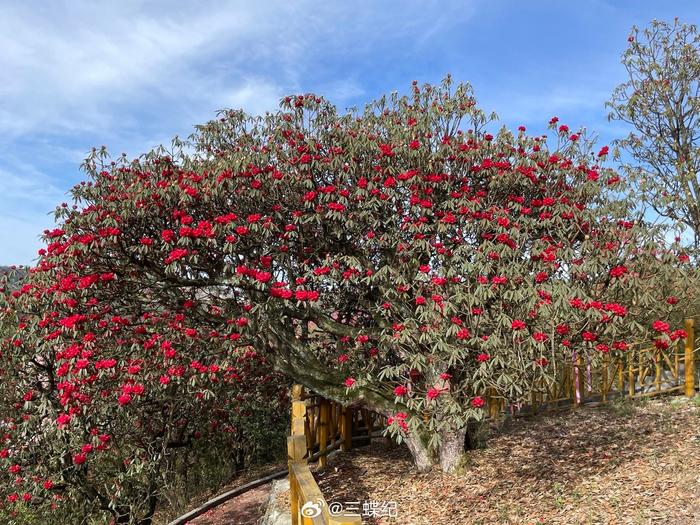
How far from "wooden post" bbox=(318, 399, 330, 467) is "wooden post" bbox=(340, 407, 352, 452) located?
507mm

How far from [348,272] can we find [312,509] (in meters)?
3.21

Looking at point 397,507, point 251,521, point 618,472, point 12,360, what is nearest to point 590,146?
point 618,472

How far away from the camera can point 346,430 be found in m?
8.84

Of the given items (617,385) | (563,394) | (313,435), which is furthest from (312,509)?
(617,385)

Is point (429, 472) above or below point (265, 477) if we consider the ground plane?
above

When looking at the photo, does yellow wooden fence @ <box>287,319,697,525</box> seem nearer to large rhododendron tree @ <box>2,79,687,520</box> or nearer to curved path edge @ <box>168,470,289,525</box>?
large rhododendron tree @ <box>2,79,687,520</box>

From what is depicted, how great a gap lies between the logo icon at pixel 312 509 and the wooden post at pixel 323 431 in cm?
447

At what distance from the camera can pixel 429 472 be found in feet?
23.6

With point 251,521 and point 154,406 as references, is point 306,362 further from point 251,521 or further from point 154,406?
point 154,406

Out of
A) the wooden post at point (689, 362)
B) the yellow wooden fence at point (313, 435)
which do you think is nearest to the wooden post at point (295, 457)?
the yellow wooden fence at point (313, 435)

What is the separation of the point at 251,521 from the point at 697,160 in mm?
11060

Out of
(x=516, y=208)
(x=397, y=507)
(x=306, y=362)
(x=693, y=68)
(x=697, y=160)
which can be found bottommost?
(x=397, y=507)

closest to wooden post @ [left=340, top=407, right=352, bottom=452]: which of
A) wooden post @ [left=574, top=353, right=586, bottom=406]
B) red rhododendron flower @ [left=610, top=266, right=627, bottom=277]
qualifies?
wooden post @ [left=574, top=353, right=586, bottom=406]

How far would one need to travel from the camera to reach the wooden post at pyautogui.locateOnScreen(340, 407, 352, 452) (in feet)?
28.9
